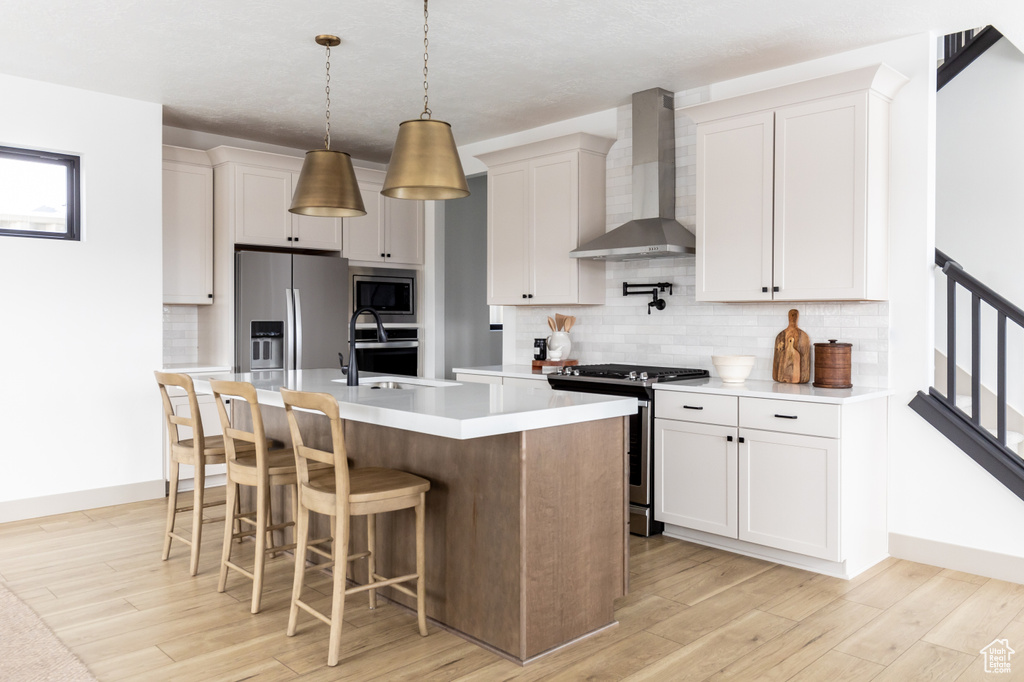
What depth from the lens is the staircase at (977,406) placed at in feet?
11.5

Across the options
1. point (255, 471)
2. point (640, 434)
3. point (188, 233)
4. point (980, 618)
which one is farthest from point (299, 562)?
point (188, 233)

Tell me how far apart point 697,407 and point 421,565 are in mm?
1827

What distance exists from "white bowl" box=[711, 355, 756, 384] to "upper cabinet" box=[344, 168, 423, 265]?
3.50 meters

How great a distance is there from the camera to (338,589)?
8.59 ft

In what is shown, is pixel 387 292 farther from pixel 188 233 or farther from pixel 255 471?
pixel 255 471

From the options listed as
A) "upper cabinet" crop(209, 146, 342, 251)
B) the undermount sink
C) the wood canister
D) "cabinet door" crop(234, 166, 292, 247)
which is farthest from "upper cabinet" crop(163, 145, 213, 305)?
the wood canister

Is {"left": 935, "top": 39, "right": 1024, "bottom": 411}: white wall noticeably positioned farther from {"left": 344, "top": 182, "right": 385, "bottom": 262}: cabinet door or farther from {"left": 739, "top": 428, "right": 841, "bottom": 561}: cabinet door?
{"left": 344, "top": 182, "right": 385, "bottom": 262}: cabinet door

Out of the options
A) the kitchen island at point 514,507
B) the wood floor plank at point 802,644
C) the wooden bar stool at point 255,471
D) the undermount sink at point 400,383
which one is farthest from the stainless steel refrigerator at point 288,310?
the wood floor plank at point 802,644

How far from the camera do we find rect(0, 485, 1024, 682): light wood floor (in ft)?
8.47

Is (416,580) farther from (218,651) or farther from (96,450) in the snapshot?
(96,450)

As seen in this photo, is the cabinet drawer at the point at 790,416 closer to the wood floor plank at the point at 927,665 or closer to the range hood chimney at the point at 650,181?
the wood floor plank at the point at 927,665

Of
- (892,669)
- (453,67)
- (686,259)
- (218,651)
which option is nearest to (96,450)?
(218,651)

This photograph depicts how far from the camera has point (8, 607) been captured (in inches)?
123

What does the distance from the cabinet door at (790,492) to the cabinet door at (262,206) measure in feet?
12.9
